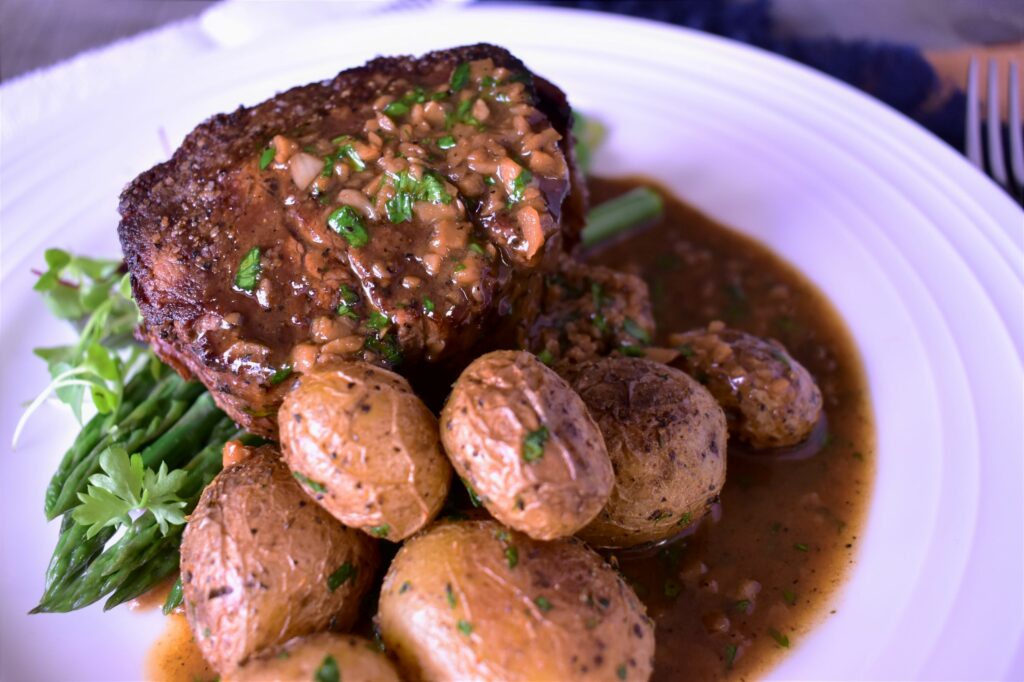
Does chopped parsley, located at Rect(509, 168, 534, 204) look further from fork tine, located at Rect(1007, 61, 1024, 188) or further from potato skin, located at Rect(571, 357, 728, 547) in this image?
fork tine, located at Rect(1007, 61, 1024, 188)

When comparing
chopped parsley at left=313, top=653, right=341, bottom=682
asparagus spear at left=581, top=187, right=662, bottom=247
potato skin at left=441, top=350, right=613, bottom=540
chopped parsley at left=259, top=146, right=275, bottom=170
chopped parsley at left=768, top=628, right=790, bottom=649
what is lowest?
chopped parsley at left=768, top=628, right=790, bottom=649

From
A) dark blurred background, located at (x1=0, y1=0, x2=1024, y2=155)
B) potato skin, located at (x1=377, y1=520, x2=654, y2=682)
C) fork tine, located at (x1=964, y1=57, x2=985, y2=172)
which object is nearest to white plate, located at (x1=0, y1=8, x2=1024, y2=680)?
fork tine, located at (x1=964, y1=57, x2=985, y2=172)

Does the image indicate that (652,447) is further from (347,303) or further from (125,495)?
(125,495)

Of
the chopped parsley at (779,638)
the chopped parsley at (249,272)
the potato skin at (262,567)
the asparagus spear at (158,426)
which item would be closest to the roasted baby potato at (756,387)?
the chopped parsley at (779,638)

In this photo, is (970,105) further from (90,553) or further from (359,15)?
(90,553)

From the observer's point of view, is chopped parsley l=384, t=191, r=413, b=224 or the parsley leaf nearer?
chopped parsley l=384, t=191, r=413, b=224

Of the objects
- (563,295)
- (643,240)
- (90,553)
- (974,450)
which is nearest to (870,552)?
(974,450)
